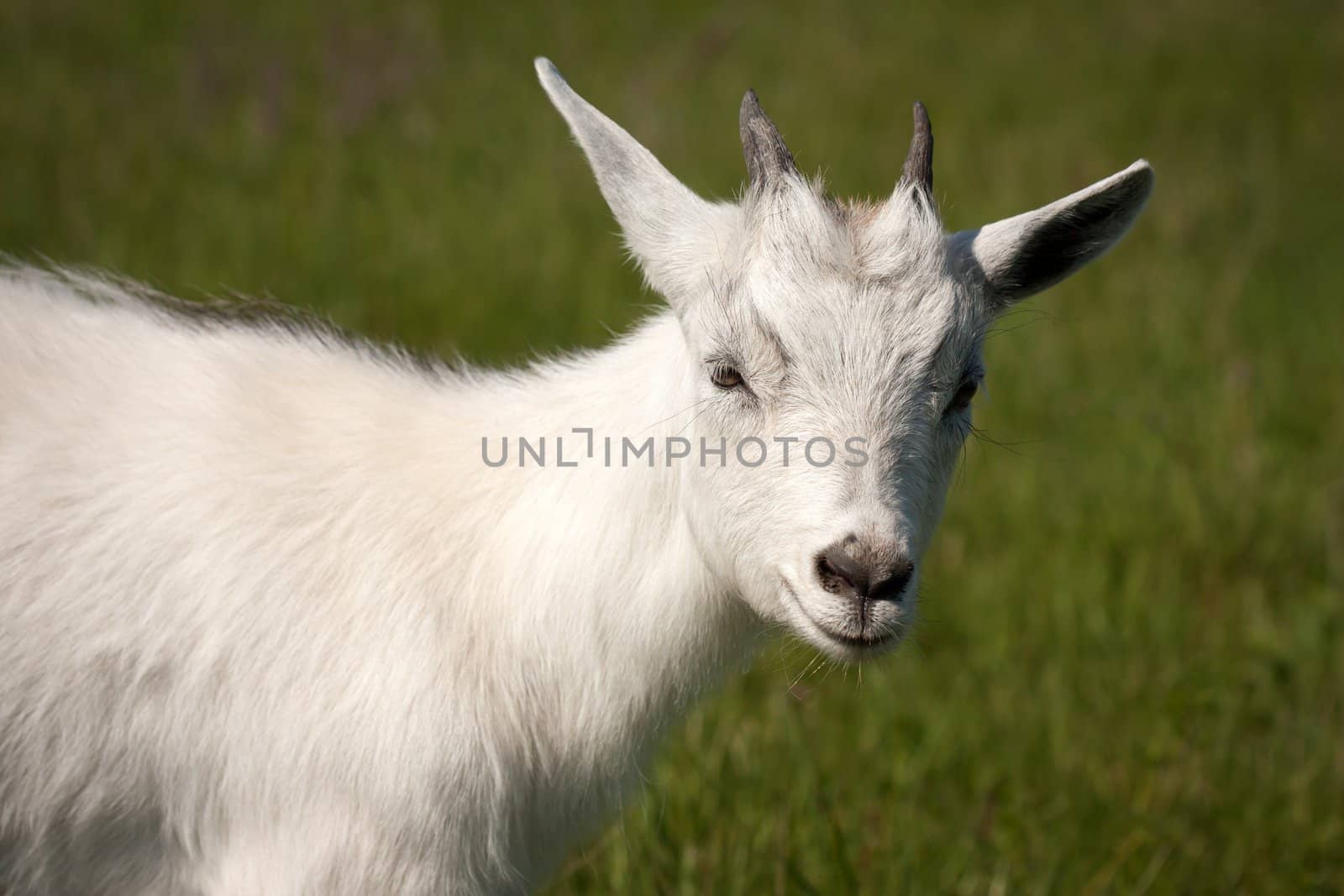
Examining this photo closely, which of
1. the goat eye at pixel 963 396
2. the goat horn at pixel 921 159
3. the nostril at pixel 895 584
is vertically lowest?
the nostril at pixel 895 584

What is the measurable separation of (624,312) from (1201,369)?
3.53 meters

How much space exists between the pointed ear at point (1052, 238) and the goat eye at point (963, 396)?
9.3 inches

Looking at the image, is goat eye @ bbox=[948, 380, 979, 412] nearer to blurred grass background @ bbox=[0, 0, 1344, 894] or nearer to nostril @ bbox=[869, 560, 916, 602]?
nostril @ bbox=[869, 560, 916, 602]

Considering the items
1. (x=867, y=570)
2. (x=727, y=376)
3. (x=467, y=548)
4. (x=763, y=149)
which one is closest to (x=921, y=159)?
(x=763, y=149)

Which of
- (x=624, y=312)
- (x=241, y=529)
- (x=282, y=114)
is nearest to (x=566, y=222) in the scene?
(x=624, y=312)

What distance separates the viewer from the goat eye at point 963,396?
8.98ft

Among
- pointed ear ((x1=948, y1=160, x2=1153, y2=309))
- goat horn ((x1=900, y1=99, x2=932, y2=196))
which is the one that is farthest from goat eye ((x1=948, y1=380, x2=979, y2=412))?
goat horn ((x1=900, y1=99, x2=932, y2=196))

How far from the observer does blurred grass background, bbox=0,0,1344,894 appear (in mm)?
4016

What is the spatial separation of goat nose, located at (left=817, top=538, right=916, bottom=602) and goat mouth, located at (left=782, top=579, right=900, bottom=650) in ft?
0.21

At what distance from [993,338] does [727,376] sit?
5.05 metres

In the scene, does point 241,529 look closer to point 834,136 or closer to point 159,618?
point 159,618

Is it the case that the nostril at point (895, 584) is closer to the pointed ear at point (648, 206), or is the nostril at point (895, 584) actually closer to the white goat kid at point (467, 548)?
the white goat kid at point (467, 548)

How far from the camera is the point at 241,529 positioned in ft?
8.93

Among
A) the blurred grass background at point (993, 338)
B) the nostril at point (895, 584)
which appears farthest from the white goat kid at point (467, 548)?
the blurred grass background at point (993, 338)
